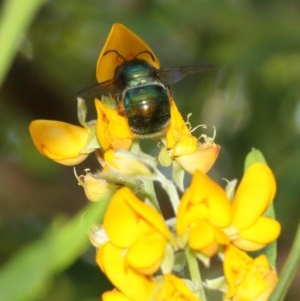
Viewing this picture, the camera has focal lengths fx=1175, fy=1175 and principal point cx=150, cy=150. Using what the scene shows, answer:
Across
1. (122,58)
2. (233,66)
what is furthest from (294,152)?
(122,58)

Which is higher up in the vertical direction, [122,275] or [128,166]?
[128,166]

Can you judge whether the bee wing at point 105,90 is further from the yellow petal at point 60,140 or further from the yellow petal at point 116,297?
the yellow petal at point 116,297

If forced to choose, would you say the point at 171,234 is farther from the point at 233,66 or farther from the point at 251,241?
the point at 233,66

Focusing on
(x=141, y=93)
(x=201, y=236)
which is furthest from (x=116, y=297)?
(x=141, y=93)

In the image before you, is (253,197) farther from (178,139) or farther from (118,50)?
(118,50)

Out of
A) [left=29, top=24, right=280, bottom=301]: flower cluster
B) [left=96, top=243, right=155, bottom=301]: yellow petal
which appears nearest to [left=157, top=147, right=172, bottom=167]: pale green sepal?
[left=29, top=24, right=280, bottom=301]: flower cluster

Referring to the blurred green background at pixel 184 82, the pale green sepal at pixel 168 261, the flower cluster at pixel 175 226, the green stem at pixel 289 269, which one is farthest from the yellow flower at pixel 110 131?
the blurred green background at pixel 184 82

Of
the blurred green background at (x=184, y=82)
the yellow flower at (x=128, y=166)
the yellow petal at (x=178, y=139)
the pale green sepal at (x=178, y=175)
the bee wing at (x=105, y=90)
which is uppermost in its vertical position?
the yellow flower at (x=128, y=166)
